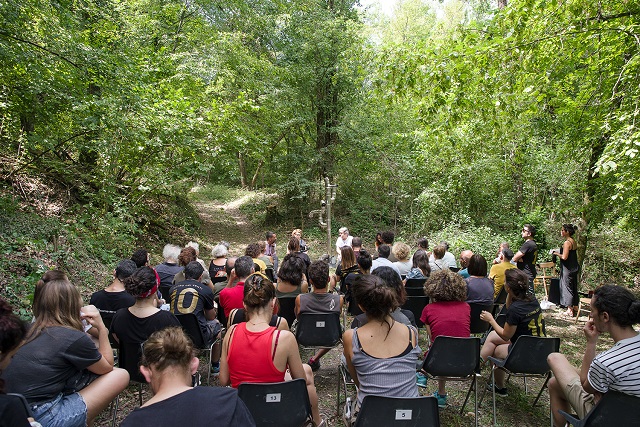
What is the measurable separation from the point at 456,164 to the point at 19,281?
11.3m

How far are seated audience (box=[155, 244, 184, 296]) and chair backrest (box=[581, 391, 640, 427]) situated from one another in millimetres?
4338

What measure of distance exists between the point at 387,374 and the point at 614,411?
51.1 inches

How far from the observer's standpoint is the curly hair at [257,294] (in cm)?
261

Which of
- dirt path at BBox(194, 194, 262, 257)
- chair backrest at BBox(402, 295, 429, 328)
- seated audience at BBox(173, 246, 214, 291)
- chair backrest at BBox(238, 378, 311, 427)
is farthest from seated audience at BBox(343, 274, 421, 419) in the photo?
dirt path at BBox(194, 194, 262, 257)

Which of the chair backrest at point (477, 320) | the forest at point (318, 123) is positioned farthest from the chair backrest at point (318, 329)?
the forest at point (318, 123)

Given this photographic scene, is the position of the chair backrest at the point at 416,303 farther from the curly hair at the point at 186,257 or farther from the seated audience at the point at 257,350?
the curly hair at the point at 186,257

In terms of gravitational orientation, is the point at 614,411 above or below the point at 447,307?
below

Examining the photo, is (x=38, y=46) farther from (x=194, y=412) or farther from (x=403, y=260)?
(x=194, y=412)

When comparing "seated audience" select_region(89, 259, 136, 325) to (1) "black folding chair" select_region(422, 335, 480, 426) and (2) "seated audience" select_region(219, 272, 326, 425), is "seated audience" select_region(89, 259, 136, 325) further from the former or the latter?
(1) "black folding chair" select_region(422, 335, 480, 426)

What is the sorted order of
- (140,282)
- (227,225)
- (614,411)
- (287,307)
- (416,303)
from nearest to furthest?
1. (614,411)
2. (140,282)
3. (287,307)
4. (416,303)
5. (227,225)

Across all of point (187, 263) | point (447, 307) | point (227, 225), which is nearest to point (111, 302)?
point (187, 263)

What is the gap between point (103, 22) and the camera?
30.1 ft

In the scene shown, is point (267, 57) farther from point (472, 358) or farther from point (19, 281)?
point (472, 358)

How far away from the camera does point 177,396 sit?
164cm
